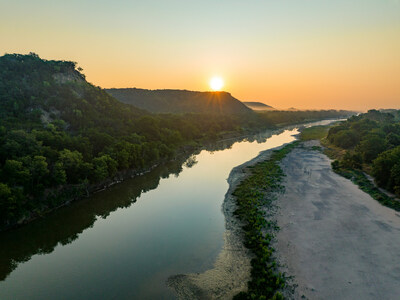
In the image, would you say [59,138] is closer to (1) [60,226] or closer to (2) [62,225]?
(2) [62,225]

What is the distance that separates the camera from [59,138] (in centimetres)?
5550

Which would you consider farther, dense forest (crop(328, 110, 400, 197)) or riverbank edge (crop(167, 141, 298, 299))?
dense forest (crop(328, 110, 400, 197))

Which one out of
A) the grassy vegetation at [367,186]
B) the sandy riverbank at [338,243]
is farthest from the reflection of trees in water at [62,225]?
the grassy vegetation at [367,186]

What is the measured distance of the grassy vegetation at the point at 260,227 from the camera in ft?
76.6

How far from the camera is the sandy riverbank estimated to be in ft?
75.4

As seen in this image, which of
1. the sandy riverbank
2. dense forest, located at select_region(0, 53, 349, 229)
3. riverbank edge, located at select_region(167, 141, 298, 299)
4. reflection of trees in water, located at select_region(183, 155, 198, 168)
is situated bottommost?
riverbank edge, located at select_region(167, 141, 298, 299)

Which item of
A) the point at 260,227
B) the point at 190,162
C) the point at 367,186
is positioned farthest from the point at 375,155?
the point at 190,162

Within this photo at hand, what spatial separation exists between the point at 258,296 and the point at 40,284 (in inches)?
922

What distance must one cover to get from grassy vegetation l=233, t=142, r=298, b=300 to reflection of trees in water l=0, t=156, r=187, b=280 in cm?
2419

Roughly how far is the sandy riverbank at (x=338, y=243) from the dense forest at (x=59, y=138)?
39.7m

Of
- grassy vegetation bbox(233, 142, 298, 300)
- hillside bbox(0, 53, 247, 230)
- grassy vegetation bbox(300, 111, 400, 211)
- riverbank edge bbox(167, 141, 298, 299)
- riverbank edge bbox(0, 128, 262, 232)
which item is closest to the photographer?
grassy vegetation bbox(233, 142, 298, 300)

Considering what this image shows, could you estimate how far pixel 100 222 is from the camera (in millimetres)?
41219

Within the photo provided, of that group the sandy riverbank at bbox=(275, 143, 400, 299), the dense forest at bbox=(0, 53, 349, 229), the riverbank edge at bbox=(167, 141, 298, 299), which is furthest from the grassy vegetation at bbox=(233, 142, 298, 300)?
the dense forest at bbox=(0, 53, 349, 229)

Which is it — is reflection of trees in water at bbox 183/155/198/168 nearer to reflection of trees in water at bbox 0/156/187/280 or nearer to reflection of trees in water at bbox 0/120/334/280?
reflection of trees in water at bbox 0/120/334/280
